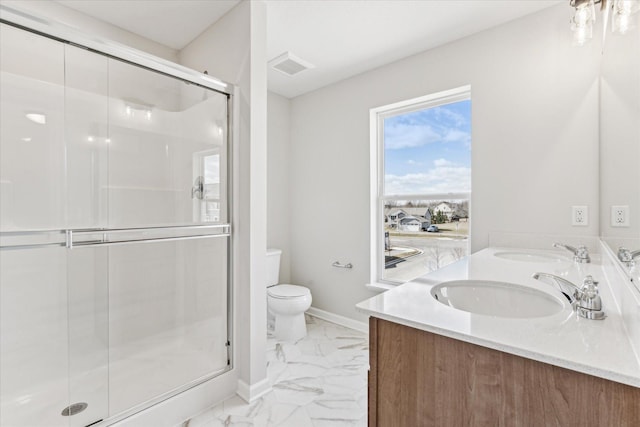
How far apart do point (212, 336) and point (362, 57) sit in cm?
244

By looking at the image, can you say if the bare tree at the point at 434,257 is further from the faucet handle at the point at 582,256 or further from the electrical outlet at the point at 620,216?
the electrical outlet at the point at 620,216

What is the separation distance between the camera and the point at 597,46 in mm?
1779

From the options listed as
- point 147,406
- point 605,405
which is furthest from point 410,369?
point 147,406

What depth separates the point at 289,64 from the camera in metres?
2.61

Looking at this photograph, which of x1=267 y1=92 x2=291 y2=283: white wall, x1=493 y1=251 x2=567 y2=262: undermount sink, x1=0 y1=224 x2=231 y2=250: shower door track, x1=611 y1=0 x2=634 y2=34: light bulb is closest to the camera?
x1=611 y1=0 x2=634 y2=34: light bulb

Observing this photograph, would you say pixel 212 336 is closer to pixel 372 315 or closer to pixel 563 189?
pixel 372 315

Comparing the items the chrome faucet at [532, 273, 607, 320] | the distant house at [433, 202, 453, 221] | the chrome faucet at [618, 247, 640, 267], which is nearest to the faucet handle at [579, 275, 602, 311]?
the chrome faucet at [532, 273, 607, 320]

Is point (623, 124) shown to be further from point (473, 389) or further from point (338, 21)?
point (338, 21)

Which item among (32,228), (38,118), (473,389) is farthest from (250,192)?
(473,389)

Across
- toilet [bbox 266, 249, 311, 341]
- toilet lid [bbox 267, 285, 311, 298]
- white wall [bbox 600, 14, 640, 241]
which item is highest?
white wall [bbox 600, 14, 640, 241]

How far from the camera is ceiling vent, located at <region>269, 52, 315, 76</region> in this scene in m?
2.50

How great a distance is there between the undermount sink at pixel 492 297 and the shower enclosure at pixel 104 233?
1.32 metres

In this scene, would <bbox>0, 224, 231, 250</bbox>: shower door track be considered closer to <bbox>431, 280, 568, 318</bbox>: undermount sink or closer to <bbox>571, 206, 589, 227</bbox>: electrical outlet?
<bbox>431, 280, 568, 318</bbox>: undermount sink

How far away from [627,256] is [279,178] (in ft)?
9.50
